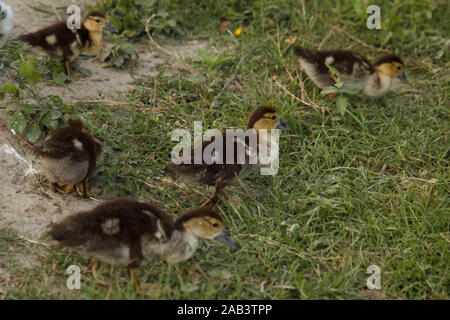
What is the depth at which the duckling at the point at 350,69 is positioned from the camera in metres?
4.31

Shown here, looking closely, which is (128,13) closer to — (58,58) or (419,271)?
(58,58)

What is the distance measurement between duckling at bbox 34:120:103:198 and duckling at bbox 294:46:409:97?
1.94 metres

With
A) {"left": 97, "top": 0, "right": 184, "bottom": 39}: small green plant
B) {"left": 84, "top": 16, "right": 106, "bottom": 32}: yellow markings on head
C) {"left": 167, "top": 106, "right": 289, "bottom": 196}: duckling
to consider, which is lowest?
{"left": 167, "top": 106, "right": 289, "bottom": 196}: duckling

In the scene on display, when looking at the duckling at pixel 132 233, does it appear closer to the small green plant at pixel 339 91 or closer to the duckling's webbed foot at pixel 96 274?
the duckling's webbed foot at pixel 96 274

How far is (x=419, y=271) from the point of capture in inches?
116

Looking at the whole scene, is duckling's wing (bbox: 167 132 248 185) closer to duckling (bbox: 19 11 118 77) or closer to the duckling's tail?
the duckling's tail

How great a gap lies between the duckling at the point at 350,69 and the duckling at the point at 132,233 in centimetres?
197

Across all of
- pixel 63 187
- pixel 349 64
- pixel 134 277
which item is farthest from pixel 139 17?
pixel 134 277

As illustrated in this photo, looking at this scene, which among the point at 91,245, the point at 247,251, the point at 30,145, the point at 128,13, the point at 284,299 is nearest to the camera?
the point at 91,245

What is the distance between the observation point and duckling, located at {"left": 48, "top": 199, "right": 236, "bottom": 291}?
8.51 ft

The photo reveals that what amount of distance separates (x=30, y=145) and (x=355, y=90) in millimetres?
2465

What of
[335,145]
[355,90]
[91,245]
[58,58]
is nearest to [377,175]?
[335,145]

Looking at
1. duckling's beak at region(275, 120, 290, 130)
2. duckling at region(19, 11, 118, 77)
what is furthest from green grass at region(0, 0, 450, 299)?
duckling at region(19, 11, 118, 77)
